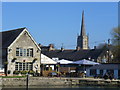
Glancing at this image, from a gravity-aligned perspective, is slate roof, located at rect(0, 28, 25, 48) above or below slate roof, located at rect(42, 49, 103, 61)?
above

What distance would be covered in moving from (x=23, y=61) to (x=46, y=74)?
403cm

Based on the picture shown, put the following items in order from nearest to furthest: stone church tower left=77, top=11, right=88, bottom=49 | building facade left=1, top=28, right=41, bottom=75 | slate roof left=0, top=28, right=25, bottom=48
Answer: building facade left=1, top=28, right=41, bottom=75 → slate roof left=0, top=28, right=25, bottom=48 → stone church tower left=77, top=11, right=88, bottom=49

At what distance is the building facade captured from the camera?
53312mm

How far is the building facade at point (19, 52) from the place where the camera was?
53.3m

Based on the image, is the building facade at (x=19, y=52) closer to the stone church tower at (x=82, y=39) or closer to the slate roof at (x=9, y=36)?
the slate roof at (x=9, y=36)

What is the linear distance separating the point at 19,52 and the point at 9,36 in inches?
143

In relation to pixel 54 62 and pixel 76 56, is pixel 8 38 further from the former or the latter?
pixel 76 56

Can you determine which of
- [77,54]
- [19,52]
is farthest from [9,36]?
[77,54]

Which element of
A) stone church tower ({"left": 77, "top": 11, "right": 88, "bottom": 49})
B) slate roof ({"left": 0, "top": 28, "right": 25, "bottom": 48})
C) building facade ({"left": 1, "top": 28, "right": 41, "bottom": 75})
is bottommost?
building facade ({"left": 1, "top": 28, "right": 41, "bottom": 75})

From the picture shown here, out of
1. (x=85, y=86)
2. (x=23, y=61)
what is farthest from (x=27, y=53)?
(x=85, y=86)

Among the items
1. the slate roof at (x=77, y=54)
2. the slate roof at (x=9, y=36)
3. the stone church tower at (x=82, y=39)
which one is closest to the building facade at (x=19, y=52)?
the slate roof at (x=9, y=36)

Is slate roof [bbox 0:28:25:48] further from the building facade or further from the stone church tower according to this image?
the stone church tower

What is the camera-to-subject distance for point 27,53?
5597cm

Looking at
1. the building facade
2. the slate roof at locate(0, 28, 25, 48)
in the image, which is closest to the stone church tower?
the slate roof at locate(0, 28, 25, 48)
